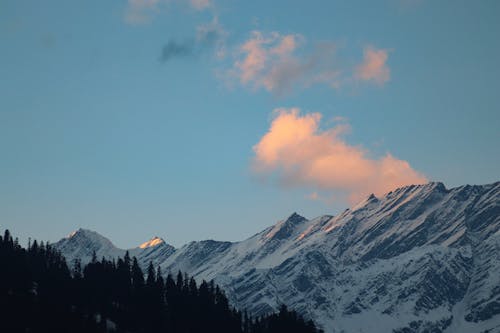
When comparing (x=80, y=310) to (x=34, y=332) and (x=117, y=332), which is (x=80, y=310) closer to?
(x=117, y=332)

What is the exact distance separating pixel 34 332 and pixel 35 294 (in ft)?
76.6

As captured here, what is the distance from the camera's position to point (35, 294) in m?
196

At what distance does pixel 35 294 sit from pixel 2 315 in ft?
70.7

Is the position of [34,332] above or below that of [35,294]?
below

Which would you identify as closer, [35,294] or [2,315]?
[2,315]

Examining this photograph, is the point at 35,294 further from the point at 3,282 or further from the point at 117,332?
the point at 117,332

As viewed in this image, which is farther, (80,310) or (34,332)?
(80,310)

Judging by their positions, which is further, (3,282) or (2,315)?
(3,282)

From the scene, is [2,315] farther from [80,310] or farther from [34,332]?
[80,310]

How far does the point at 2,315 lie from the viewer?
174500 mm

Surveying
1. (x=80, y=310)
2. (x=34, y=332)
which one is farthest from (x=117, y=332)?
(x=34, y=332)

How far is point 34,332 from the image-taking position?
174m

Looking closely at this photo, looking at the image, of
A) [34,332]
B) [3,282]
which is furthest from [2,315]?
[3,282]

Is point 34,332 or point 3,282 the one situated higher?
point 3,282
